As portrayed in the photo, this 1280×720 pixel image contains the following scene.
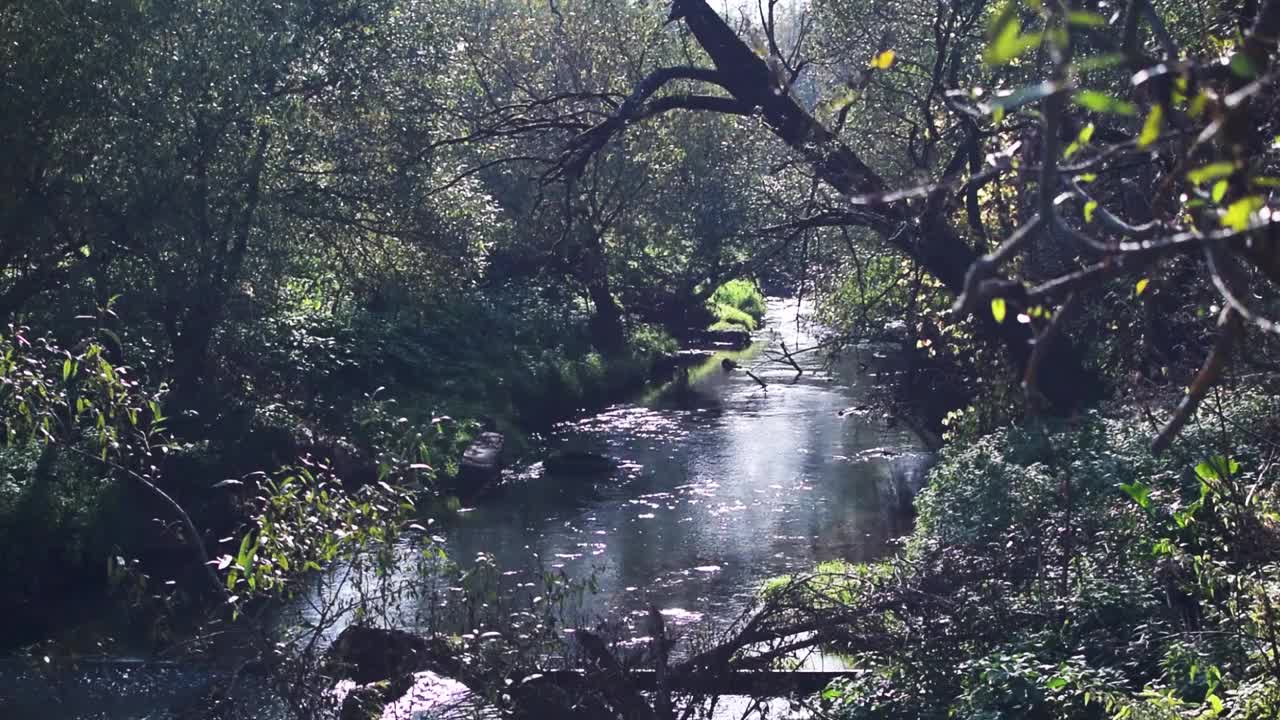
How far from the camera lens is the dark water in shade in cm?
1119

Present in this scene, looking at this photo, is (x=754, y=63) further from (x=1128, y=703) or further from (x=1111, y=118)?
(x=1128, y=703)

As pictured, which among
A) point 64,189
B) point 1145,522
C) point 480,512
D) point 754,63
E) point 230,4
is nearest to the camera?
point 1145,522

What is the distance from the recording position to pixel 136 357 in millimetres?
16859

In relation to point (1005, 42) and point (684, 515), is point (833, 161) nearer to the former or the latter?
point (684, 515)

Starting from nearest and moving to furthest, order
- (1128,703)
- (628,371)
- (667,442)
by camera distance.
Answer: (1128,703) → (667,442) → (628,371)

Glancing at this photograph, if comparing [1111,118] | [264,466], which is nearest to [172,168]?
[264,466]

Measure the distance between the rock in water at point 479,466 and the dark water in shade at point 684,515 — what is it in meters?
0.37

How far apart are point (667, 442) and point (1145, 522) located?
13.9m

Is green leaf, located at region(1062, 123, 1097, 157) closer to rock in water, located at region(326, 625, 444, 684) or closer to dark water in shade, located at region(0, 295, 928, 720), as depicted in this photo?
rock in water, located at region(326, 625, 444, 684)

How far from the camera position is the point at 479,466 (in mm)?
19938

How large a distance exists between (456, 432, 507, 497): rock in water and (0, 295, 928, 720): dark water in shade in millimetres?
372

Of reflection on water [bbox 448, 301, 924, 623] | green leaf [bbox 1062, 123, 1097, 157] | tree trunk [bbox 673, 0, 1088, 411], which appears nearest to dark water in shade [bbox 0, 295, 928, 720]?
reflection on water [bbox 448, 301, 924, 623]

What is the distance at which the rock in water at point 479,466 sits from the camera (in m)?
19.5

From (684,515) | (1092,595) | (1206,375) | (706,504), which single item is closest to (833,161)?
(1092,595)
